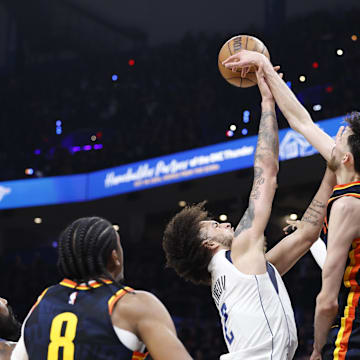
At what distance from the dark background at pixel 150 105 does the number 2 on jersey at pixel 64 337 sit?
8.73 m

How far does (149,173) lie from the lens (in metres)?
13.4

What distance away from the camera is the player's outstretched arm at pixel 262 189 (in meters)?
2.57

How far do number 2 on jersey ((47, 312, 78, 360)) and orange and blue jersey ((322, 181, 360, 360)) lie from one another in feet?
3.64

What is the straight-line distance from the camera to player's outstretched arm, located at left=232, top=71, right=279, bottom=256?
101 inches

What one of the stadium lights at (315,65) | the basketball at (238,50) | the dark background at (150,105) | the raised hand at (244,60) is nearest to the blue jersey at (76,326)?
the raised hand at (244,60)

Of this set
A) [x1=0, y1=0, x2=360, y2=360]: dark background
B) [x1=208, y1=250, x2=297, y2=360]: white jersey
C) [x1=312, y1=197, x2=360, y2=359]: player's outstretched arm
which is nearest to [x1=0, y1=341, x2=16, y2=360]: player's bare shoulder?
[x1=208, y1=250, x2=297, y2=360]: white jersey

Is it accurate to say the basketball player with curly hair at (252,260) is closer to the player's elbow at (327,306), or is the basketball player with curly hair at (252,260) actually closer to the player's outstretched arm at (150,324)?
the player's elbow at (327,306)

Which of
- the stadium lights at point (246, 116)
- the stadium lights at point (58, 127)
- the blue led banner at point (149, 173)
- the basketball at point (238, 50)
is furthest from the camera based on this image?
the stadium lights at point (58, 127)

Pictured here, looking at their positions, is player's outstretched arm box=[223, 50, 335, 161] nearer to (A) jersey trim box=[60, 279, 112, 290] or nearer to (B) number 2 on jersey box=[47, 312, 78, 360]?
(A) jersey trim box=[60, 279, 112, 290]

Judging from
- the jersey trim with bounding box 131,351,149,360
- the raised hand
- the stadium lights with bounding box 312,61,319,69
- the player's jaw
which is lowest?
the jersey trim with bounding box 131,351,149,360

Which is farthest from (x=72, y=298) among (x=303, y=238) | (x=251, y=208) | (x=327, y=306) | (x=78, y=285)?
(x=303, y=238)

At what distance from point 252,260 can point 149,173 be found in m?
10.9

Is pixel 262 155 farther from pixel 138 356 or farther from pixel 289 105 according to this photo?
pixel 138 356

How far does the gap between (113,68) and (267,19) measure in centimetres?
440
